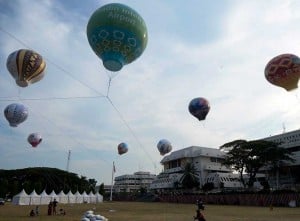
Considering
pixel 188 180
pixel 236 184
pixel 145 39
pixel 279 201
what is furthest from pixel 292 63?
pixel 236 184

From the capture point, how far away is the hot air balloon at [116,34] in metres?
18.2

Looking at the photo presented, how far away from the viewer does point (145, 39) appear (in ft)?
64.5

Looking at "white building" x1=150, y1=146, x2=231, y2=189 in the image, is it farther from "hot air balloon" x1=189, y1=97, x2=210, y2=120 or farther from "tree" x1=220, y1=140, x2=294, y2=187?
"hot air balloon" x1=189, y1=97, x2=210, y2=120

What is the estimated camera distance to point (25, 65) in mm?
26281

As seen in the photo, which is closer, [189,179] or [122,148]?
[122,148]

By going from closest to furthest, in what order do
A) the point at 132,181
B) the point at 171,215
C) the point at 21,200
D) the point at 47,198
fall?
1. the point at 171,215
2. the point at 21,200
3. the point at 47,198
4. the point at 132,181

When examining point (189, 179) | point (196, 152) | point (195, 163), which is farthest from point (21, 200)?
point (196, 152)

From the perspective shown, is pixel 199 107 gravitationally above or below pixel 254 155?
below

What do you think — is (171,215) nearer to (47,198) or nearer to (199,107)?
(199,107)

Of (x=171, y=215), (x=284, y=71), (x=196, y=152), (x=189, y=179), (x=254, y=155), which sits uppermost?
(x=196, y=152)

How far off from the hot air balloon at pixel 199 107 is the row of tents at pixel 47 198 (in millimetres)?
26966

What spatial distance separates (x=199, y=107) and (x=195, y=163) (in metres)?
71.9

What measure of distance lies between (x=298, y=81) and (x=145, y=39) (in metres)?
14.7

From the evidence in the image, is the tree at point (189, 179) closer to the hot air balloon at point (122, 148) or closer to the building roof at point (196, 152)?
the building roof at point (196, 152)
